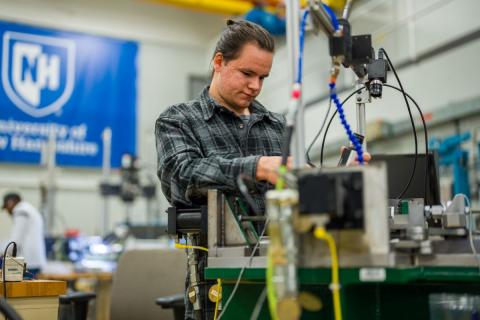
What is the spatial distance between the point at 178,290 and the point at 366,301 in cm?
165

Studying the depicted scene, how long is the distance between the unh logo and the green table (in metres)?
7.48

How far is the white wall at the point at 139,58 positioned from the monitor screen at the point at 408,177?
5.89m

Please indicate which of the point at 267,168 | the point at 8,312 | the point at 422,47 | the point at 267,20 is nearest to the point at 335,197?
the point at 267,168

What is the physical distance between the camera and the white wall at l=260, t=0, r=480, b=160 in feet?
18.3

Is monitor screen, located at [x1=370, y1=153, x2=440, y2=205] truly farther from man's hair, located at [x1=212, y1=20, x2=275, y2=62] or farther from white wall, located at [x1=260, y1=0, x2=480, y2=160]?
white wall, located at [x1=260, y1=0, x2=480, y2=160]

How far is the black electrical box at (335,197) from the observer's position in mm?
1031

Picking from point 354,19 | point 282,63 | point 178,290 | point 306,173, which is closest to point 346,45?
point 306,173

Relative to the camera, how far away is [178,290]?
2.84 metres

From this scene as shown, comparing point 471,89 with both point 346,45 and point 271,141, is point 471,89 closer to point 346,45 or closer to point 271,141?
point 271,141

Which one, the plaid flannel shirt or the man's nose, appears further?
the man's nose

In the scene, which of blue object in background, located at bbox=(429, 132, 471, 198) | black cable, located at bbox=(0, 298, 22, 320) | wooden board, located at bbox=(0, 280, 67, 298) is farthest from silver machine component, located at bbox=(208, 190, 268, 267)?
blue object in background, located at bbox=(429, 132, 471, 198)

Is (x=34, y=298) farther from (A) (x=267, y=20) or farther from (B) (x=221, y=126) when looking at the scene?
(A) (x=267, y=20)

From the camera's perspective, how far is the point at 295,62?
122 centimetres

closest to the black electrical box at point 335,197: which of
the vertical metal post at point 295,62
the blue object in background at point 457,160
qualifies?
the vertical metal post at point 295,62
